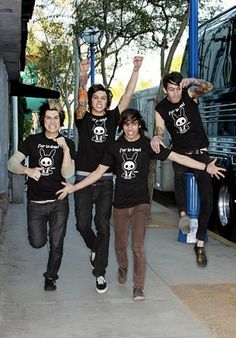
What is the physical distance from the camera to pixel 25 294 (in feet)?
20.7

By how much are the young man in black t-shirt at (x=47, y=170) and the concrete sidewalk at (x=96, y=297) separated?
59 centimetres

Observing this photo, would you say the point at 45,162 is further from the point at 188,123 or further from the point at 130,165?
the point at 188,123

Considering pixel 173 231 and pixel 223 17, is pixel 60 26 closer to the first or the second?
pixel 223 17

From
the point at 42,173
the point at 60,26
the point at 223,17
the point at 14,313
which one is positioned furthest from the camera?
the point at 60,26

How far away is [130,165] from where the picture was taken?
602cm

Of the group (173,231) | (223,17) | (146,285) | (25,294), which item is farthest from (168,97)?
(223,17)

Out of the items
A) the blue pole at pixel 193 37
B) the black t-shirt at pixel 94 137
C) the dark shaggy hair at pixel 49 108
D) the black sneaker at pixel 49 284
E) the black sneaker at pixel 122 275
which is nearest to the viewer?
the dark shaggy hair at pixel 49 108

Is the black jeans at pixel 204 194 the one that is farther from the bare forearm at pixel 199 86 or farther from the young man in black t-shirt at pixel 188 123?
the bare forearm at pixel 199 86

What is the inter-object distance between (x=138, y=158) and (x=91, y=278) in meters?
1.66

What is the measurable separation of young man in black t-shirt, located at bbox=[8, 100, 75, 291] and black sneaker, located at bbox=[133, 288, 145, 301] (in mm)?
866

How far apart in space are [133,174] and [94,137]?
575 millimetres

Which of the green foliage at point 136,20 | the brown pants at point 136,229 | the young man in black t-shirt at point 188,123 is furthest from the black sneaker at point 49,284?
the green foliage at point 136,20

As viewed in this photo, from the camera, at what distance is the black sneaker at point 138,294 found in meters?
6.09

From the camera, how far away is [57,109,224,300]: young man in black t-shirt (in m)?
6.02
